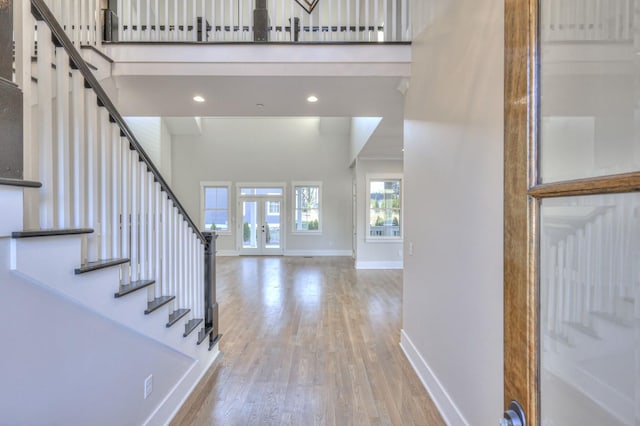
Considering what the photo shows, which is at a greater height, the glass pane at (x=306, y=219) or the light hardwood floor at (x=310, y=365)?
the glass pane at (x=306, y=219)

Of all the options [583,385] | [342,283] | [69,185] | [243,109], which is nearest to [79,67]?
[69,185]

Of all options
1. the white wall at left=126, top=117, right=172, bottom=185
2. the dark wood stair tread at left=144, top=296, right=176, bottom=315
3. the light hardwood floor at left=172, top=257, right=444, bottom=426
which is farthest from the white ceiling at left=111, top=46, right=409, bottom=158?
the white wall at left=126, top=117, right=172, bottom=185

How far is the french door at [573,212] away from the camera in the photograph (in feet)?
1.89

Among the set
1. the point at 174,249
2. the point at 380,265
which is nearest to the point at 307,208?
the point at 380,265

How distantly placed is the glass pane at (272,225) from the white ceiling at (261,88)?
5816 mm

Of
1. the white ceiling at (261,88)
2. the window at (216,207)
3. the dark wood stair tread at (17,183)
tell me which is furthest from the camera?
the window at (216,207)

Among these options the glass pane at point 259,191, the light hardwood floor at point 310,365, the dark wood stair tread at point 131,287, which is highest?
the glass pane at point 259,191

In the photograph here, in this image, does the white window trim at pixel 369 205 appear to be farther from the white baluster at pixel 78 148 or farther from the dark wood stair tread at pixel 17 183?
the dark wood stair tread at pixel 17 183

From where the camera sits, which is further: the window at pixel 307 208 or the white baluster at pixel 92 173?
the window at pixel 307 208

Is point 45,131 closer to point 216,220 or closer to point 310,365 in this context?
point 310,365

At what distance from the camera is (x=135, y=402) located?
1777 mm

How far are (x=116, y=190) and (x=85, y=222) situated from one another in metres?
0.27

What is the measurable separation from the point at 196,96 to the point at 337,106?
5.55 ft

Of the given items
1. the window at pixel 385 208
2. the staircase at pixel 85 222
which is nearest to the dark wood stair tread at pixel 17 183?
the staircase at pixel 85 222
